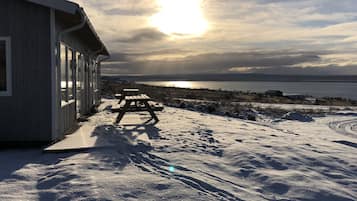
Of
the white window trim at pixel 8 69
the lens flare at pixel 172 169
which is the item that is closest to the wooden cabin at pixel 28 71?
the white window trim at pixel 8 69

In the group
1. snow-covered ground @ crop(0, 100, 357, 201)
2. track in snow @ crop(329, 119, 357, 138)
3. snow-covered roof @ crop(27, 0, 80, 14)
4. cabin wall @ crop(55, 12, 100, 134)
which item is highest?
snow-covered roof @ crop(27, 0, 80, 14)

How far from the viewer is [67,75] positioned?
9.34m

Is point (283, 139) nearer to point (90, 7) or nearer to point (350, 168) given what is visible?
point (350, 168)

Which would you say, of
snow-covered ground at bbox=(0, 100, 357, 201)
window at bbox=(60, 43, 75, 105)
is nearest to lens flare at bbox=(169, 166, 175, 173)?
snow-covered ground at bbox=(0, 100, 357, 201)

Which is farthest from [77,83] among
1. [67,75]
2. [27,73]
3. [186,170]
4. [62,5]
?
[186,170]

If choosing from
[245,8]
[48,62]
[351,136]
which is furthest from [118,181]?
[245,8]

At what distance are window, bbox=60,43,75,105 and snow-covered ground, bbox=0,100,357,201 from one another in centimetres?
129

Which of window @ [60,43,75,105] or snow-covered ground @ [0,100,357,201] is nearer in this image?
snow-covered ground @ [0,100,357,201]

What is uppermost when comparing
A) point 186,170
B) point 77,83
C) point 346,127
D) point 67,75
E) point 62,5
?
point 62,5

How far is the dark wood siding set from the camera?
24.3ft

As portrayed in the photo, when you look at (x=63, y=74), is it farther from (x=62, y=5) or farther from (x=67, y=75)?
(x=62, y=5)

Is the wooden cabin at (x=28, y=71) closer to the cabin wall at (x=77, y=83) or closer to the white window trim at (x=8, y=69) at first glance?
the white window trim at (x=8, y=69)

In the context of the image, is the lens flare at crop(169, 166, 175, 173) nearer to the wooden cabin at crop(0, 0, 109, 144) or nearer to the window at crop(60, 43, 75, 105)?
the wooden cabin at crop(0, 0, 109, 144)

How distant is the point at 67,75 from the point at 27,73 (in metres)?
1.85
